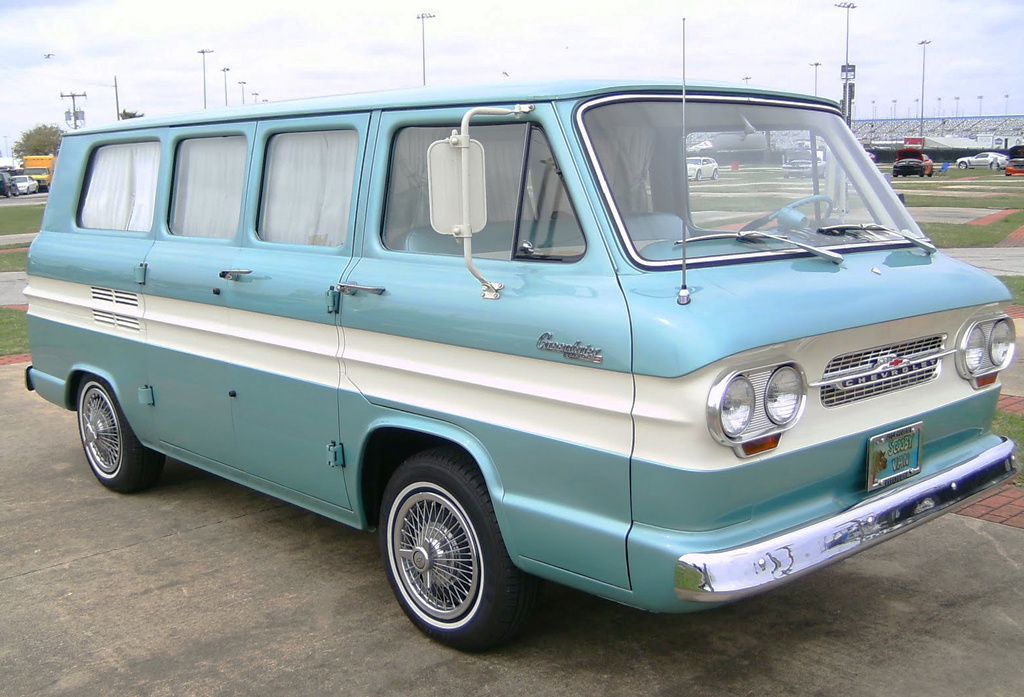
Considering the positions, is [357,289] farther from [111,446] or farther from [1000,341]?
[111,446]

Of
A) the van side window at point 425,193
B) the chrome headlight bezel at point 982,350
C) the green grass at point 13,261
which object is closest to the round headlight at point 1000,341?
the chrome headlight bezel at point 982,350

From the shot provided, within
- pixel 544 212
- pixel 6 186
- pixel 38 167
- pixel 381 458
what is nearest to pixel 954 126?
pixel 38 167

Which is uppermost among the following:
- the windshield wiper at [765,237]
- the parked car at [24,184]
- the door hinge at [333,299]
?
the parked car at [24,184]

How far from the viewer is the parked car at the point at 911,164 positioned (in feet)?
176

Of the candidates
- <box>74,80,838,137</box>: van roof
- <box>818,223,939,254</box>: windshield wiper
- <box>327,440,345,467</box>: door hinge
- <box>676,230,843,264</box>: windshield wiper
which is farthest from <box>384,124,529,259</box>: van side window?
<box>818,223,939,254</box>: windshield wiper

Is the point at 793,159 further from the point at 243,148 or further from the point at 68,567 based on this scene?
the point at 68,567

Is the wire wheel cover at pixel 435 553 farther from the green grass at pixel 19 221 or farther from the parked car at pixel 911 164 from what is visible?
the parked car at pixel 911 164

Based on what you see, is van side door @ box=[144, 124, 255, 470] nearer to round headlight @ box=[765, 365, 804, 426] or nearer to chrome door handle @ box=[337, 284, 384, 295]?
chrome door handle @ box=[337, 284, 384, 295]

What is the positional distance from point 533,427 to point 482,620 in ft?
2.76

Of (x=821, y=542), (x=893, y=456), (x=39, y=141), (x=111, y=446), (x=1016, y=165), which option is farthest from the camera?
(x=39, y=141)

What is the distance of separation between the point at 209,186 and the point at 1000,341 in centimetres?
373

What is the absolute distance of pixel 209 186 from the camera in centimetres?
513

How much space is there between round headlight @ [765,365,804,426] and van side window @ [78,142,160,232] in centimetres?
370

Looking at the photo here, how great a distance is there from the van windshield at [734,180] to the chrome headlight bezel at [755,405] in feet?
1.62
